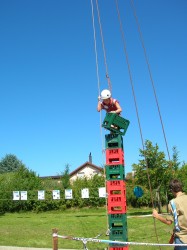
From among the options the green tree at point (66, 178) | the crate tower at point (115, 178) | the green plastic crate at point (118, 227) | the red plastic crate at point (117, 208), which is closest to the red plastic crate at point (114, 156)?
the crate tower at point (115, 178)

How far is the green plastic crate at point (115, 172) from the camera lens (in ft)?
22.7

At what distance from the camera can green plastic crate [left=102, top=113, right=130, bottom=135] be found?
6.97 metres

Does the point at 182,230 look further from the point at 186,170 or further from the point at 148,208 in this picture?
the point at 148,208

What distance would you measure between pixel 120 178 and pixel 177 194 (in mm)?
2499

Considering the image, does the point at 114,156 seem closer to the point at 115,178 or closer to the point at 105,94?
the point at 115,178

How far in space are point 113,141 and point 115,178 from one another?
2.48 feet

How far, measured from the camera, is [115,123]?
7.03 metres

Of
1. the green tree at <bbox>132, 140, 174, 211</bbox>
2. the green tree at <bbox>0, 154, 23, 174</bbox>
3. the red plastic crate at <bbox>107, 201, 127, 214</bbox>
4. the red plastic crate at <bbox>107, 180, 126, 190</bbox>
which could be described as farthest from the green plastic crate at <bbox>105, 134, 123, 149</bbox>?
the green tree at <bbox>0, 154, 23, 174</bbox>

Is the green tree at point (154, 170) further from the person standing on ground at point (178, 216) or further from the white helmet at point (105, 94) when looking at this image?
the person standing on ground at point (178, 216)

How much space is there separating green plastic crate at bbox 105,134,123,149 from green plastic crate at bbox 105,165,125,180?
0.43 meters

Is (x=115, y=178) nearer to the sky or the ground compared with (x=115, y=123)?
nearer to the ground

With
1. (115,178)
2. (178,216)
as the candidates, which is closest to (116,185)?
(115,178)

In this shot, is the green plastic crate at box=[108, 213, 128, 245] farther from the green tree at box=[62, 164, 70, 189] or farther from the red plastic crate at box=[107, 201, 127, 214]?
the green tree at box=[62, 164, 70, 189]

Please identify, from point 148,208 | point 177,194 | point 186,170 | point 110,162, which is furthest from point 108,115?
point 148,208
